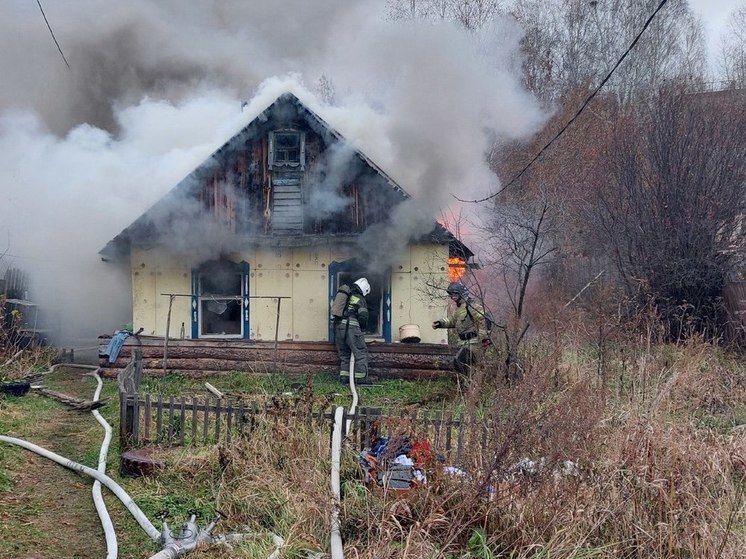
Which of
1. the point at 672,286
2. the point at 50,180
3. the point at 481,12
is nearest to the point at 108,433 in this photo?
the point at 50,180

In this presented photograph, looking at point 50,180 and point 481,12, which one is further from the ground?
point 481,12

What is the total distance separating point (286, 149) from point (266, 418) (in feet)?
26.6

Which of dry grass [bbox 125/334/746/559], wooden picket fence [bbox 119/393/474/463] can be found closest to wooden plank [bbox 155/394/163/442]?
wooden picket fence [bbox 119/393/474/463]

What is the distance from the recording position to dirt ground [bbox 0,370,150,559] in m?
4.84

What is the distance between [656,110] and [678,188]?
79.7 inches

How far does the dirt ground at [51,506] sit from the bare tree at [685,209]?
11.4 m

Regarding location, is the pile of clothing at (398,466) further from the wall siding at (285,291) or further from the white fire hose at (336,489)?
the wall siding at (285,291)

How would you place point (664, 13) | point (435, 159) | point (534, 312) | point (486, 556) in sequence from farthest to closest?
point (664, 13) → point (435, 159) → point (534, 312) → point (486, 556)

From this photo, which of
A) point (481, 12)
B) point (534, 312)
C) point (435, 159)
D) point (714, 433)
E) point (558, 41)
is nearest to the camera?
point (714, 433)

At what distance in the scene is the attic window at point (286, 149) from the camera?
1320 cm

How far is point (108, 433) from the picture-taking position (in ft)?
24.1

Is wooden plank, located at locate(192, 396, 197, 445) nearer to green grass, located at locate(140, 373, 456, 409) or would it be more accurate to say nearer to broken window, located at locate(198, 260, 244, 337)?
green grass, located at locate(140, 373, 456, 409)

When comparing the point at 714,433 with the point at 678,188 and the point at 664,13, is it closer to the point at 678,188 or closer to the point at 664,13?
the point at 678,188

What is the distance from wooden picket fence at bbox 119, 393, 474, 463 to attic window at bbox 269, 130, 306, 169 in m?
6.63
